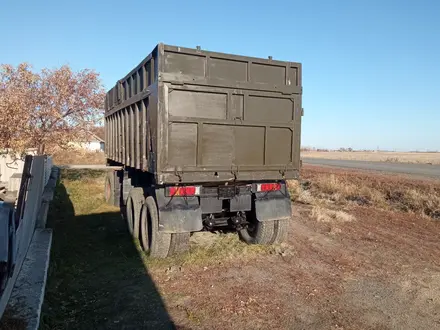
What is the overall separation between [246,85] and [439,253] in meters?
4.69

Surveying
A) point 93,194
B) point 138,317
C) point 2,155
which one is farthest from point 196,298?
point 2,155

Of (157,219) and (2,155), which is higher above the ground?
(2,155)

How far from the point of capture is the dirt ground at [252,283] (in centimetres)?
416

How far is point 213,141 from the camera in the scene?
5.77m

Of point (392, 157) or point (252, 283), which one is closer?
point (252, 283)

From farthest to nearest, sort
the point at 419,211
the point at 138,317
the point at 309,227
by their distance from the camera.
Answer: the point at 419,211 < the point at 309,227 < the point at 138,317

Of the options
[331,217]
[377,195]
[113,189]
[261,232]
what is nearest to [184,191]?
[261,232]

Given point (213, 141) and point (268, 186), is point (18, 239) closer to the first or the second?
point (213, 141)

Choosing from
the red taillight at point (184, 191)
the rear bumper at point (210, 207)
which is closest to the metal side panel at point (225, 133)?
the red taillight at point (184, 191)

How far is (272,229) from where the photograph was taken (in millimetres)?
6781

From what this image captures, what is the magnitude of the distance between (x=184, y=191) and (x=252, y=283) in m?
1.74

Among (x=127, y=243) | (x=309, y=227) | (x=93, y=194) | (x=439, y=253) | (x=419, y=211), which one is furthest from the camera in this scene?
(x=93, y=194)

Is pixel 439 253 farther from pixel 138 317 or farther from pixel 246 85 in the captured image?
pixel 138 317

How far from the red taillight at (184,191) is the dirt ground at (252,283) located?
3.73 feet
